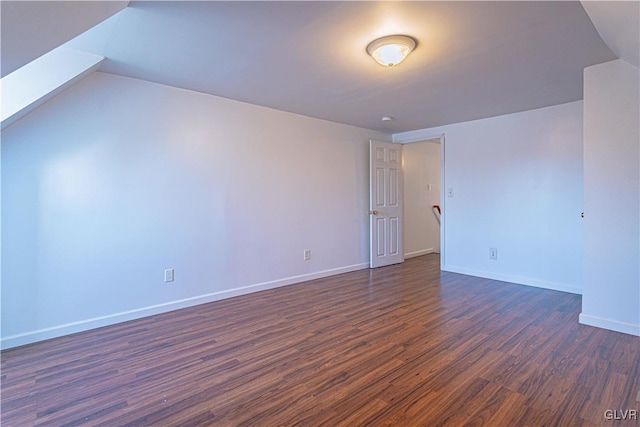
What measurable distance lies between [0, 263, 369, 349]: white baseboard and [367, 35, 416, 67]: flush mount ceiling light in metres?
2.78

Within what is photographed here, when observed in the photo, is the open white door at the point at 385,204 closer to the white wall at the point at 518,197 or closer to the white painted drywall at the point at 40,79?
the white wall at the point at 518,197

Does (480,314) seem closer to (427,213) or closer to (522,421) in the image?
(522,421)

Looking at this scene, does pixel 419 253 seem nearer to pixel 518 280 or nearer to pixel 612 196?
pixel 518 280

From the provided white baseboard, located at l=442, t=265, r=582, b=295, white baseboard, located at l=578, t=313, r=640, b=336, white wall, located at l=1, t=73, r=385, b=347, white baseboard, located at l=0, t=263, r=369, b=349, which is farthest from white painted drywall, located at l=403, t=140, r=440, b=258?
white baseboard, located at l=578, t=313, r=640, b=336

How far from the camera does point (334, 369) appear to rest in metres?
1.99

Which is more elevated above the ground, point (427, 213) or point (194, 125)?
point (194, 125)

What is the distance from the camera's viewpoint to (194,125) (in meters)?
3.22

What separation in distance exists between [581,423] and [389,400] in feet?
3.00

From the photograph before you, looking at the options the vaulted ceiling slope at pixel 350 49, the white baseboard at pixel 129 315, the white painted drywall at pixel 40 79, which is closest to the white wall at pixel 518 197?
the vaulted ceiling slope at pixel 350 49

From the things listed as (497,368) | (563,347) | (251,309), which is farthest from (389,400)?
(251,309)

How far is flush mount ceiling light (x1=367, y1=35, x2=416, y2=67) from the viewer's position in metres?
2.08

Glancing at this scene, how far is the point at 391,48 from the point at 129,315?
317cm

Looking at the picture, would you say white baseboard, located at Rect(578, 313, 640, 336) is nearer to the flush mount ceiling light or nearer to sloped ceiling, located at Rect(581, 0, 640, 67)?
sloped ceiling, located at Rect(581, 0, 640, 67)

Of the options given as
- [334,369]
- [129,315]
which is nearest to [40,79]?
[129,315]
